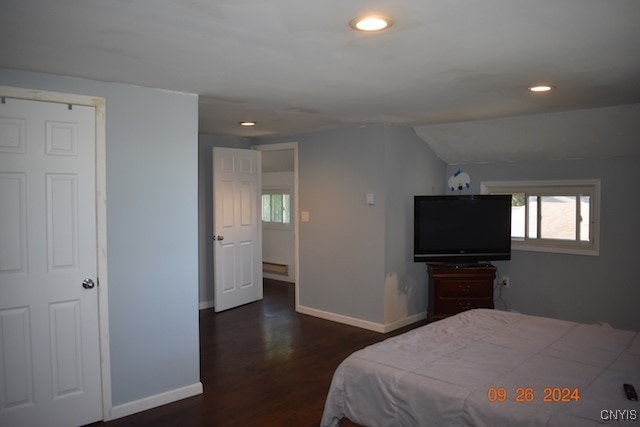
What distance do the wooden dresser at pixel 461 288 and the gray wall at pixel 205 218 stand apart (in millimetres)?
2814

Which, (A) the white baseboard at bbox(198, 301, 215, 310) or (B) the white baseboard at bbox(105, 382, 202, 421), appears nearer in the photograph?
(B) the white baseboard at bbox(105, 382, 202, 421)

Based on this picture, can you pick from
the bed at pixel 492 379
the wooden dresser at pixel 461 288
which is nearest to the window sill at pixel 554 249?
the wooden dresser at pixel 461 288

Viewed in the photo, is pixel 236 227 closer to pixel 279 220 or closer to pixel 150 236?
pixel 279 220

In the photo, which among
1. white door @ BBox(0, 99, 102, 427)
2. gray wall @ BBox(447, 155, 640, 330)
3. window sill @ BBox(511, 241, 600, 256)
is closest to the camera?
white door @ BBox(0, 99, 102, 427)

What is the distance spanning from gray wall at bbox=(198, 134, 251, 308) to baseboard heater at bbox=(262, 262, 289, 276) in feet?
5.89

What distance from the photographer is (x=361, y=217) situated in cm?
518

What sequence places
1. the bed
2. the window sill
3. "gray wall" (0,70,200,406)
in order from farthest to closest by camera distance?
the window sill, "gray wall" (0,70,200,406), the bed

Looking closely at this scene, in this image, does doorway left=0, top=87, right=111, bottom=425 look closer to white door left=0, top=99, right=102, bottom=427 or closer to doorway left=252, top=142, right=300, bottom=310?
white door left=0, top=99, right=102, bottom=427

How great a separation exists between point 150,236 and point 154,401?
1.14 metres

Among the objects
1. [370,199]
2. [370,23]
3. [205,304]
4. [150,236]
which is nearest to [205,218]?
[205,304]

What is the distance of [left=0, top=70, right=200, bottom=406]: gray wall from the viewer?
3123 mm

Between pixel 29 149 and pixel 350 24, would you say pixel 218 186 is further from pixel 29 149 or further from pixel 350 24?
pixel 350 24

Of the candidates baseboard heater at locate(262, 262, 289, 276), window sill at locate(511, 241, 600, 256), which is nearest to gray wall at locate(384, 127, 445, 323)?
window sill at locate(511, 241, 600, 256)

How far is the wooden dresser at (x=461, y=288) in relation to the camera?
5.04 meters
